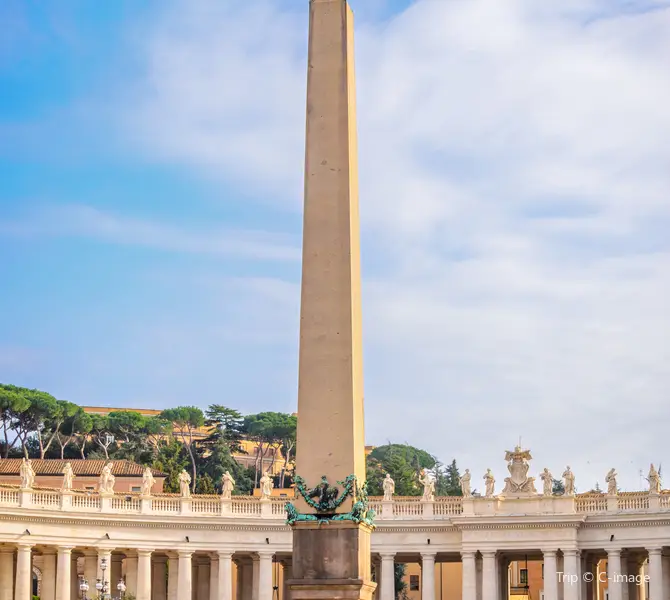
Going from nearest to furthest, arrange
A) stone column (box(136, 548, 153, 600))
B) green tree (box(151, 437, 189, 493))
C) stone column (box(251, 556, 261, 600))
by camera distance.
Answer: stone column (box(136, 548, 153, 600)) < stone column (box(251, 556, 261, 600)) < green tree (box(151, 437, 189, 493))

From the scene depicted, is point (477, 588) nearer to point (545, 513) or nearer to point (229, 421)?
point (545, 513)

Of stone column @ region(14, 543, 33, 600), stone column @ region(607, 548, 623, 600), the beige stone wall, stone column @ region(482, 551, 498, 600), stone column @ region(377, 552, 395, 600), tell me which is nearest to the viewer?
stone column @ region(14, 543, 33, 600)

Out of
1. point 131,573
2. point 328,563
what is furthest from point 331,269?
point 131,573

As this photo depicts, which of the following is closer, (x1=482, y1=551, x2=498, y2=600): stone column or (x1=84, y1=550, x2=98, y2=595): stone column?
(x1=482, y1=551, x2=498, y2=600): stone column

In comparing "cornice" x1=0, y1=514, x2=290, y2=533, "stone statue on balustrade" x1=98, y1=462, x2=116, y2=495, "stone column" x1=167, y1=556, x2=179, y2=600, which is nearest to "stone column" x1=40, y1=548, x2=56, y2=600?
"cornice" x1=0, y1=514, x2=290, y2=533

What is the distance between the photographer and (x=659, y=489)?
68750 millimetres

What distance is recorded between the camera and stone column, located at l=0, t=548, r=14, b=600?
222ft

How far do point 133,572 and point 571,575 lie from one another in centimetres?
2140

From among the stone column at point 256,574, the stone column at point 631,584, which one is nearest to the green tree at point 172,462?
the stone column at point 256,574

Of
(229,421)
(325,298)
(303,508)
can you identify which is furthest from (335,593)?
(229,421)

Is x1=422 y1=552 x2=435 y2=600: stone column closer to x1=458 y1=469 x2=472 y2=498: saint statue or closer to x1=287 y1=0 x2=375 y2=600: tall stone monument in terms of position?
x1=458 y1=469 x2=472 y2=498: saint statue

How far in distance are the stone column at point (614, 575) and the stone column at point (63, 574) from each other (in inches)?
999

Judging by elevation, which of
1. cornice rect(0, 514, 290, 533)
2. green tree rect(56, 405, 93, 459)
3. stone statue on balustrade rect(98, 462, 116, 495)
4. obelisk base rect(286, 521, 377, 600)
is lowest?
obelisk base rect(286, 521, 377, 600)

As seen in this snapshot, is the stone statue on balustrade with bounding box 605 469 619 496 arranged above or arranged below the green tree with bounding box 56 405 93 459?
below
